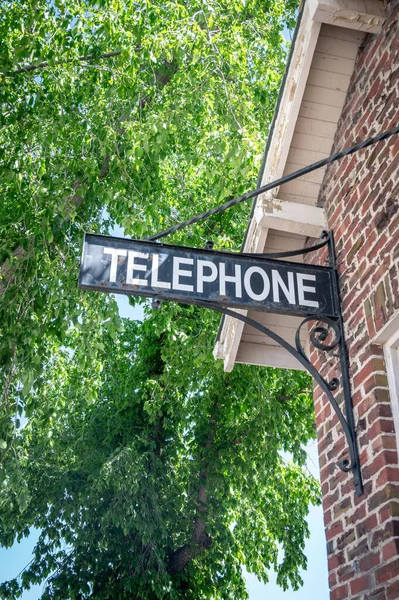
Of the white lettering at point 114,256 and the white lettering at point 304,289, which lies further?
the white lettering at point 304,289

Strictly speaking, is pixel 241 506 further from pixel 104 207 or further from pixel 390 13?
pixel 390 13

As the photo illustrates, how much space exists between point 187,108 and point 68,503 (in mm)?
8489

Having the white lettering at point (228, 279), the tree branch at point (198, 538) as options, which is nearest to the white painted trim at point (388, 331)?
the white lettering at point (228, 279)

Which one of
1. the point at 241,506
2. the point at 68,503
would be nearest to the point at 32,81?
the point at 68,503

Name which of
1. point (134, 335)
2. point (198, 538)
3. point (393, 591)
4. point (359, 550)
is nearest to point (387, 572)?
point (393, 591)

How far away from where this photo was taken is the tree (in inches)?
269

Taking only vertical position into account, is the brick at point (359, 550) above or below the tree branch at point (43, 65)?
below

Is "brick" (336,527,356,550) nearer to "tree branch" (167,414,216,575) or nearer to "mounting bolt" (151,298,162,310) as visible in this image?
"mounting bolt" (151,298,162,310)

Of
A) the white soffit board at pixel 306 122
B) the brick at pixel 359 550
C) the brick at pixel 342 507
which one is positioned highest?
the white soffit board at pixel 306 122

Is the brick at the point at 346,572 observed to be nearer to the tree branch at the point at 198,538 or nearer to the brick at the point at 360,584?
the brick at the point at 360,584

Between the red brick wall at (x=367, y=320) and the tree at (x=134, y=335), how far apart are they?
280 cm

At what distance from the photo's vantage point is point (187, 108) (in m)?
8.28

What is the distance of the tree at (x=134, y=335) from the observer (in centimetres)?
683

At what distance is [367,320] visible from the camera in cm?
360
